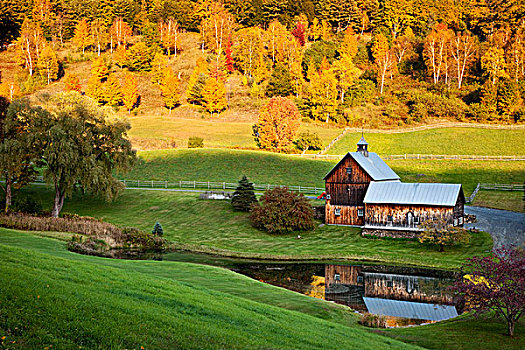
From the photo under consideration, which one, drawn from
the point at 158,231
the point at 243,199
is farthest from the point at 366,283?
the point at 243,199

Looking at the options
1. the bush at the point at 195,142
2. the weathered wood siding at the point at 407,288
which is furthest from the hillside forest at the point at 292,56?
the weathered wood siding at the point at 407,288

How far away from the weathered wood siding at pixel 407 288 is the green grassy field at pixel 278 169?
32097 millimetres

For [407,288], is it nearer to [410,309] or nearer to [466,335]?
Answer: [410,309]

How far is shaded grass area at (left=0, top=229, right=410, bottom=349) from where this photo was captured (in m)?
10.0

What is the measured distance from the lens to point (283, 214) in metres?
47.1

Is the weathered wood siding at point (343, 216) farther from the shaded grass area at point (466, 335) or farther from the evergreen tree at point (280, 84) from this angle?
the evergreen tree at point (280, 84)

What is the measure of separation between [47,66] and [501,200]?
11660 cm

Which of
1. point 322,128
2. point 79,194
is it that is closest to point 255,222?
point 79,194

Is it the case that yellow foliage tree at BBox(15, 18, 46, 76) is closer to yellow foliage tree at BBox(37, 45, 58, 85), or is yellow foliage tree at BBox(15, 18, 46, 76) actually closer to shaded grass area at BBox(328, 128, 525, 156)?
yellow foliage tree at BBox(37, 45, 58, 85)

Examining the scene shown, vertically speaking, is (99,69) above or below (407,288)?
above

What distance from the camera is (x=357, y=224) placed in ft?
159

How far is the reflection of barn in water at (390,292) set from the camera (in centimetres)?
2583

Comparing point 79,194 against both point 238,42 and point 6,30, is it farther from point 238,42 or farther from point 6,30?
point 6,30

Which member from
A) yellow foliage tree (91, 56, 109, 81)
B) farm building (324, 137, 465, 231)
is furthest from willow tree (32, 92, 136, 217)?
yellow foliage tree (91, 56, 109, 81)
